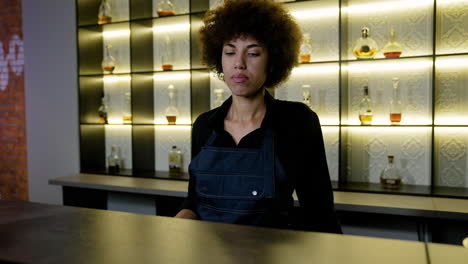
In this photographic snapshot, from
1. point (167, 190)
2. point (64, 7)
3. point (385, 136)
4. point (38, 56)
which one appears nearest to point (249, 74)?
point (167, 190)

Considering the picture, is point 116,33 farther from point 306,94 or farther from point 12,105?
point 306,94

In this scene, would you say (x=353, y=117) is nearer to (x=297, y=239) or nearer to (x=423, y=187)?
(x=423, y=187)

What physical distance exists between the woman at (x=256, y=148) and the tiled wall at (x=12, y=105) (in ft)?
12.8

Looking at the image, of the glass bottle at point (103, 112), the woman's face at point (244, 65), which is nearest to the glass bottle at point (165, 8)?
the glass bottle at point (103, 112)

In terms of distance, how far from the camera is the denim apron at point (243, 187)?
132 cm

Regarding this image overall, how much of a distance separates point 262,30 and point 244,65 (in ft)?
0.65

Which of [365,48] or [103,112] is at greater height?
[365,48]

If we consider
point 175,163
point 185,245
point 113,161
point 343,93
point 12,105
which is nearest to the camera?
point 185,245

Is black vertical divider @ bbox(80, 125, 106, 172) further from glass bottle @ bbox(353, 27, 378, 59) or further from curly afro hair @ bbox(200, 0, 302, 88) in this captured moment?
glass bottle @ bbox(353, 27, 378, 59)

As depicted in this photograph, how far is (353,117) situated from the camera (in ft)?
9.59

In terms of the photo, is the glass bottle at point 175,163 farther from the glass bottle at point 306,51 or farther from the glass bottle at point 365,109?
the glass bottle at point 365,109

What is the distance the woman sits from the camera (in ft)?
4.37

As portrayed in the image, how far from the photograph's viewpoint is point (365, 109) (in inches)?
110

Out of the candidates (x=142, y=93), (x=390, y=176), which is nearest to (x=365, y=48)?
(x=390, y=176)
